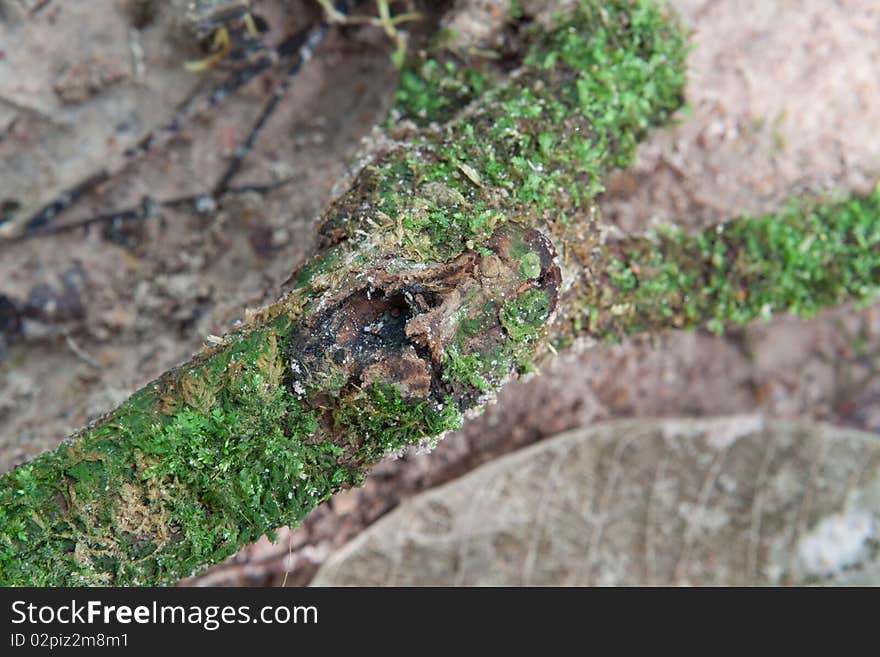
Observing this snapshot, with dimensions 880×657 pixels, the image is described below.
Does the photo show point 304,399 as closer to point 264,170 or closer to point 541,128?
point 541,128

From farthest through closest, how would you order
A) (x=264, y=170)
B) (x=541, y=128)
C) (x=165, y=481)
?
(x=264, y=170) < (x=541, y=128) < (x=165, y=481)

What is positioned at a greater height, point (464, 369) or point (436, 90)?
point (436, 90)

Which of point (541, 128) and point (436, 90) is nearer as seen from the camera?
point (541, 128)

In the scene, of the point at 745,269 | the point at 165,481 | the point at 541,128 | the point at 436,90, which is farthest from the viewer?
the point at 745,269

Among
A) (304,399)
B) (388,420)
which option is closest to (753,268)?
(388,420)

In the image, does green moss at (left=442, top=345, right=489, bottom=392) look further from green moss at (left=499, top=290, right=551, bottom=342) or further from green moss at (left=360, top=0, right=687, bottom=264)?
green moss at (left=360, top=0, right=687, bottom=264)

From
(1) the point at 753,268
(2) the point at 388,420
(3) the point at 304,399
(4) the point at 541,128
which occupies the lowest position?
(1) the point at 753,268

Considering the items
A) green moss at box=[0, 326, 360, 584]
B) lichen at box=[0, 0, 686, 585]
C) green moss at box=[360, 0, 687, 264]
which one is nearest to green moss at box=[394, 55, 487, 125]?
green moss at box=[360, 0, 687, 264]
